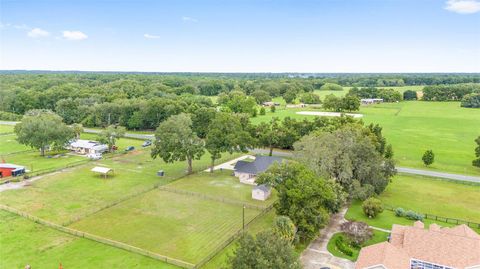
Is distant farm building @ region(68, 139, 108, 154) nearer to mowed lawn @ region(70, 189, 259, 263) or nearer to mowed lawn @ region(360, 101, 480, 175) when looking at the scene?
mowed lawn @ region(70, 189, 259, 263)

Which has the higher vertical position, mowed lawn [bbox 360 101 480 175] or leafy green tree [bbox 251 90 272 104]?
leafy green tree [bbox 251 90 272 104]

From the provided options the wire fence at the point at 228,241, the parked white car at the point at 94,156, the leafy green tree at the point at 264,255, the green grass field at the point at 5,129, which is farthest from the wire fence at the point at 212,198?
the green grass field at the point at 5,129

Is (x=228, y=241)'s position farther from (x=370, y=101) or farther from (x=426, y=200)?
(x=370, y=101)

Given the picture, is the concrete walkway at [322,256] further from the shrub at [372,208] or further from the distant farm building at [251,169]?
the distant farm building at [251,169]

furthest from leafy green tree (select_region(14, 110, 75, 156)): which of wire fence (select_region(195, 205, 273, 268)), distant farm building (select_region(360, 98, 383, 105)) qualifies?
distant farm building (select_region(360, 98, 383, 105))

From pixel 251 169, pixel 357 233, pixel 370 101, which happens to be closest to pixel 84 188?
pixel 251 169
